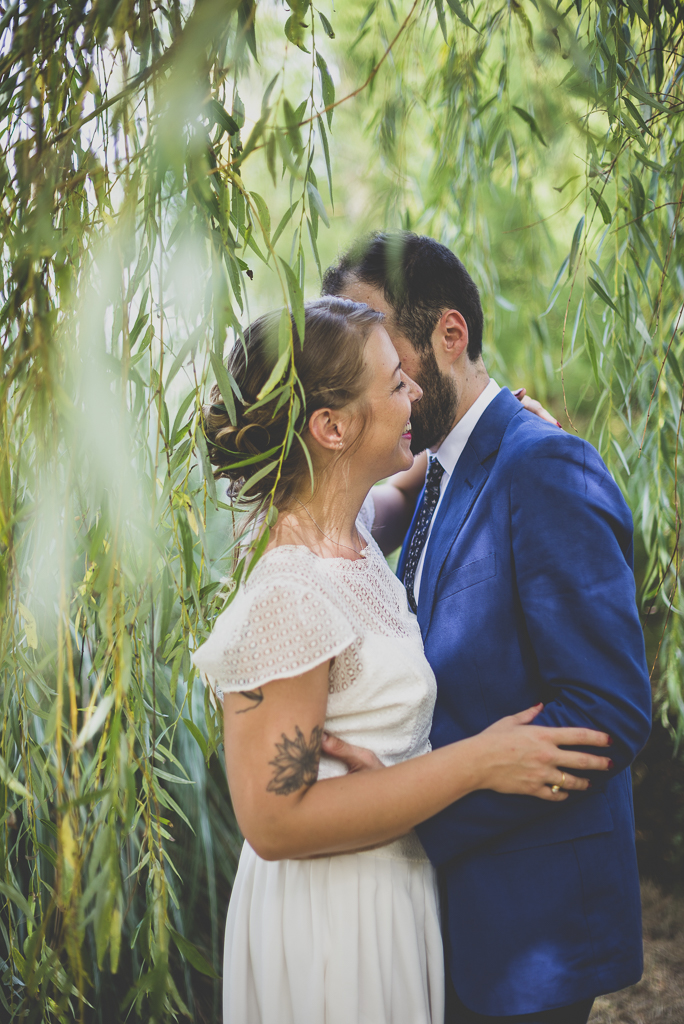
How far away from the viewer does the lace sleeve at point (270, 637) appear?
997mm

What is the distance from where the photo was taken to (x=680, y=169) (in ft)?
4.13

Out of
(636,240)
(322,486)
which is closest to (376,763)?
(322,486)

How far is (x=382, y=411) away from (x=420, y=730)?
55 centimetres

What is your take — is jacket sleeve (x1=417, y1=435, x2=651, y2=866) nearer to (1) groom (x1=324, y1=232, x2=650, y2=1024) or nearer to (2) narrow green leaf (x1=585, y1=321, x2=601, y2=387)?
(1) groom (x1=324, y1=232, x2=650, y2=1024)

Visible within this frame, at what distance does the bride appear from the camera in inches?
39.8

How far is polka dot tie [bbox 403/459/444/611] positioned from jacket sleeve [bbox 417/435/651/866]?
329mm

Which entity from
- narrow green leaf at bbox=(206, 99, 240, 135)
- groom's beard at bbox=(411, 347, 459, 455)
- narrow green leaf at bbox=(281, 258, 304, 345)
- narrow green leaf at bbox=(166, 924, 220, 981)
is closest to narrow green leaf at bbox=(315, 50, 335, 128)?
narrow green leaf at bbox=(206, 99, 240, 135)

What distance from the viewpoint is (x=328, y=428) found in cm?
128

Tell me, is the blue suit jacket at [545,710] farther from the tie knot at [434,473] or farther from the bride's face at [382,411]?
the tie knot at [434,473]

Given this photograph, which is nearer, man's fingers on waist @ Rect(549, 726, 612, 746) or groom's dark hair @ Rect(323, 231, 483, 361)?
man's fingers on waist @ Rect(549, 726, 612, 746)

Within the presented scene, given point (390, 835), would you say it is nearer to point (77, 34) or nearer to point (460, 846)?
point (460, 846)

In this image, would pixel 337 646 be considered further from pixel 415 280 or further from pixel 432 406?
pixel 415 280

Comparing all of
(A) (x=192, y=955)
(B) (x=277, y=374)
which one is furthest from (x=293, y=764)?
(B) (x=277, y=374)

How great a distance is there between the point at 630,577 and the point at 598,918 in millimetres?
538
